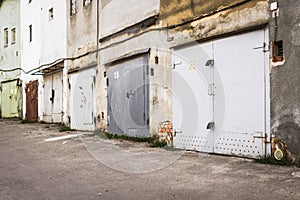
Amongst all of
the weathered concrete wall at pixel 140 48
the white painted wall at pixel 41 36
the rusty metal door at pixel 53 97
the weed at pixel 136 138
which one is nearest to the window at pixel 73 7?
the white painted wall at pixel 41 36

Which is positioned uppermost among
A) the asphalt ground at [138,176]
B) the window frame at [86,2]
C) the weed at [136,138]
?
the window frame at [86,2]

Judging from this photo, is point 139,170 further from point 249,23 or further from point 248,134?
point 249,23

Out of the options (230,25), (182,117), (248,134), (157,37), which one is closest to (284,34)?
(230,25)

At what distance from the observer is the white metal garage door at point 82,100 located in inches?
501

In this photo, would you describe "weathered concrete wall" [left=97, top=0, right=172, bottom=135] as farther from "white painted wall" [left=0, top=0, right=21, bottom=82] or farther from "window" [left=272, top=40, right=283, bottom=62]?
"white painted wall" [left=0, top=0, right=21, bottom=82]

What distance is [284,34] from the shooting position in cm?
579

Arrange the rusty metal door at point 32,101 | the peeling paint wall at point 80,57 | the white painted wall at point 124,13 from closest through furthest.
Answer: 1. the white painted wall at point 124,13
2. the peeling paint wall at point 80,57
3. the rusty metal door at point 32,101

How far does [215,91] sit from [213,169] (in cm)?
173

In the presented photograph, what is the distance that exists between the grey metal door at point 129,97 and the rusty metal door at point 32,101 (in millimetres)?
7920

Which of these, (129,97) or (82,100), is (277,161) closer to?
(129,97)

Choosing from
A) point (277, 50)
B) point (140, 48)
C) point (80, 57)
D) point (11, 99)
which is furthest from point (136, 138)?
point (11, 99)

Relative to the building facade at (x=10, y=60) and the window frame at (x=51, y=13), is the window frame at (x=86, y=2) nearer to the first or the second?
the window frame at (x=51, y=13)

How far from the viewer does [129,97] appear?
10.3 meters

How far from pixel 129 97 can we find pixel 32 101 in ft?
32.0
